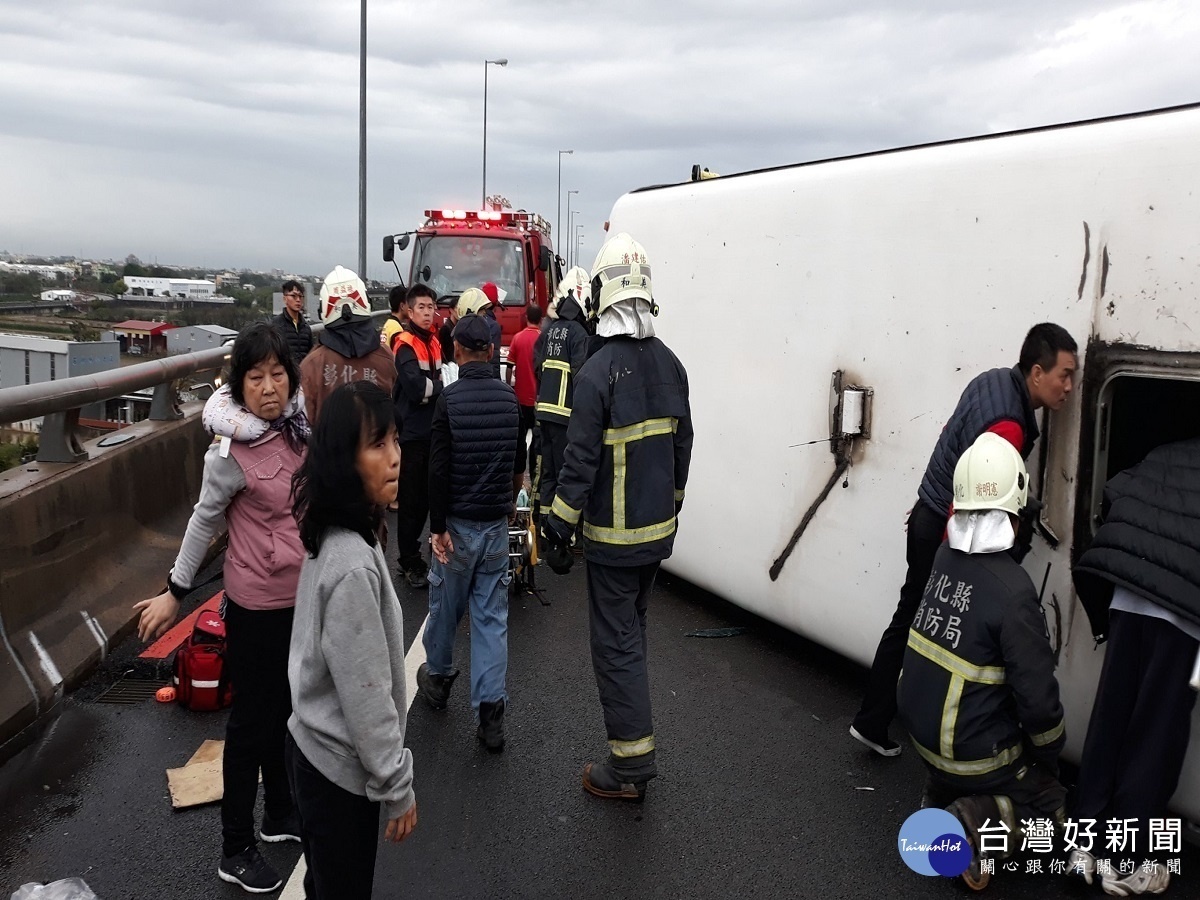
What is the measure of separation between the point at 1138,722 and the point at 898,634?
1.12m

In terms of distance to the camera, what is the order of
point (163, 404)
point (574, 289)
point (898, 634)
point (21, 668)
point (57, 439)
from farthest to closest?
point (574, 289) < point (163, 404) < point (57, 439) < point (21, 668) < point (898, 634)

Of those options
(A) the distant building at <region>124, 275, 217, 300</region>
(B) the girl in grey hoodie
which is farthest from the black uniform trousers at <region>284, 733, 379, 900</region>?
(A) the distant building at <region>124, 275, 217, 300</region>

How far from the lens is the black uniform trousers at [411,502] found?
261 inches

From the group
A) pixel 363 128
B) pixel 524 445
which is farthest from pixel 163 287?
pixel 524 445

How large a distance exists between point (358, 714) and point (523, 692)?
9.42 ft

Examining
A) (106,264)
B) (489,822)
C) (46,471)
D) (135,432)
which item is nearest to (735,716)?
(489,822)

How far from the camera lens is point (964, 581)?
3.51 m

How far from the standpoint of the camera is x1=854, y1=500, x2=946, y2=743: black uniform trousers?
4.25m

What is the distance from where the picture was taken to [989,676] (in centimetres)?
343

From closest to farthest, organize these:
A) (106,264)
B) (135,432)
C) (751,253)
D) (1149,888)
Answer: (1149,888) → (751,253) → (135,432) → (106,264)

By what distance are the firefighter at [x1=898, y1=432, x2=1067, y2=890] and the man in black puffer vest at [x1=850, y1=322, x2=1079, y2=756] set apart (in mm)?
391

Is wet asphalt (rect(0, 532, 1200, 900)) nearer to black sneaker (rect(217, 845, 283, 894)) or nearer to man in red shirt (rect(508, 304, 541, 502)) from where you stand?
black sneaker (rect(217, 845, 283, 894))

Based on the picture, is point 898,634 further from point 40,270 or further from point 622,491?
point 40,270

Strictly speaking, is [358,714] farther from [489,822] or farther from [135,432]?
[135,432]
